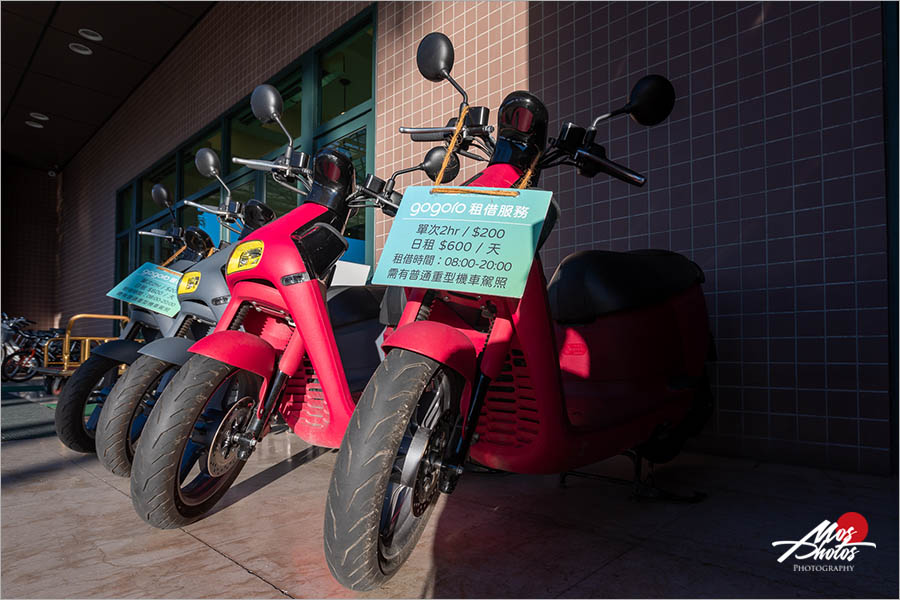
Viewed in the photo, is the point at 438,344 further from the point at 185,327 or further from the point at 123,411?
the point at 185,327

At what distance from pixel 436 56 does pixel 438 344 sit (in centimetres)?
90

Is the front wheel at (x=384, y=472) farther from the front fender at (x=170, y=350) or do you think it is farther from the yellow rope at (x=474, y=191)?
the front fender at (x=170, y=350)

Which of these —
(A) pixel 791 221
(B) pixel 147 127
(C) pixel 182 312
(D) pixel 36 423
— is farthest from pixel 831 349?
(B) pixel 147 127

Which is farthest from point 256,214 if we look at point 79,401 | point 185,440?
point 185,440

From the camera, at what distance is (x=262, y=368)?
1.46 m

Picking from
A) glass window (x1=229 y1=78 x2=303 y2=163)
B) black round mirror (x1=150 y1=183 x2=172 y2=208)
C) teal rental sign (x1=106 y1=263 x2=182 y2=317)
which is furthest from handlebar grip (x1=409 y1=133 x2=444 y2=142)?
glass window (x1=229 y1=78 x2=303 y2=163)

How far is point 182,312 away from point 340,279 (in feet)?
2.15

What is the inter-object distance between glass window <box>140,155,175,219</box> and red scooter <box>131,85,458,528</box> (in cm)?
696

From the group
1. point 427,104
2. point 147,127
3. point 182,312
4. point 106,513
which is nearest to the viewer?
point 106,513

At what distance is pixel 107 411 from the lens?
5.70 ft

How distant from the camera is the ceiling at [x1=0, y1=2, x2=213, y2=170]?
253 inches

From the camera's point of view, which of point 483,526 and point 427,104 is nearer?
point 483,526

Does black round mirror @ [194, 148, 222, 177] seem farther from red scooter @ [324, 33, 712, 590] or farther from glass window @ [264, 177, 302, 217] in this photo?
glass window @ [264, 177, 302, 217]

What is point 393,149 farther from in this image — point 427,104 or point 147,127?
point 147,127
